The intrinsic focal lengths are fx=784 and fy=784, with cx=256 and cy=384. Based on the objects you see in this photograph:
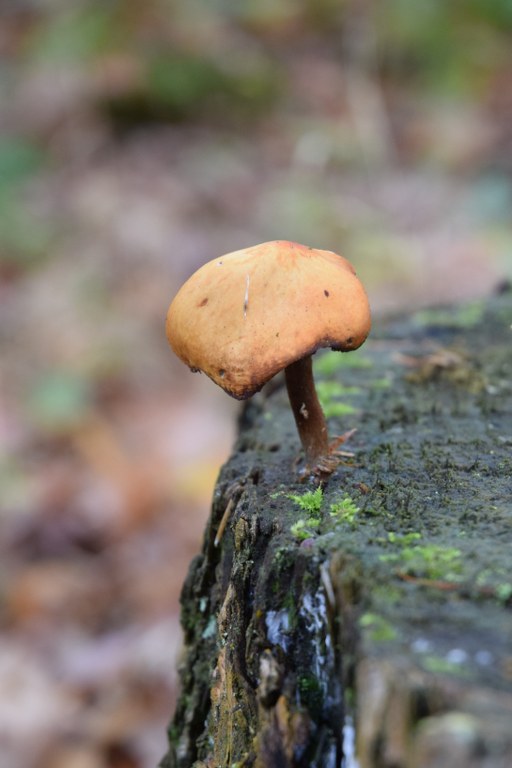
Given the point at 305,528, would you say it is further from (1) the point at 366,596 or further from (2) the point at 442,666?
(2) the point at 442,666

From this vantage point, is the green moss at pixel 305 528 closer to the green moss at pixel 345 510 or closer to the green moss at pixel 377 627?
the green moss at pixel 345 510

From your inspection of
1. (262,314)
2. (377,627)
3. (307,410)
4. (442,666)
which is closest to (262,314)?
(262,314)

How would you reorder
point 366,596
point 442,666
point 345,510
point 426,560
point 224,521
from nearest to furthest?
point 442,666 → point 366,596 → point 426,560 → point 345,510 → point 224,521

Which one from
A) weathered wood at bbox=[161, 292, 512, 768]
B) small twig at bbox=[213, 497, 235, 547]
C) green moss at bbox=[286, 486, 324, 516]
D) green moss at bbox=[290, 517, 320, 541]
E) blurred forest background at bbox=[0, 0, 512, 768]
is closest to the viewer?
weathered wood at bbox=[161, 292, 512, 768]

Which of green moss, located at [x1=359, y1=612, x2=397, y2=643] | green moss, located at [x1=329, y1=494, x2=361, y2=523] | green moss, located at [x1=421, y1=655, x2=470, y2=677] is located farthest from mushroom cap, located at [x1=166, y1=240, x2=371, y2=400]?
green moss, located at [x1=421, y1=655, x2=470, y2=677]

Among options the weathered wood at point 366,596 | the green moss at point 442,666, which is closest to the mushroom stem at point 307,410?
the weathered wood at point 366,596

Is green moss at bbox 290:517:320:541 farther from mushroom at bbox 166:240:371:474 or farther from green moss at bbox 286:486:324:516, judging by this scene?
mushroom at bbox 166:240:371:474

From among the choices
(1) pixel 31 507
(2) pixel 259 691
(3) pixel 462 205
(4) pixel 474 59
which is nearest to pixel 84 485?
(1) pixel 31 507
